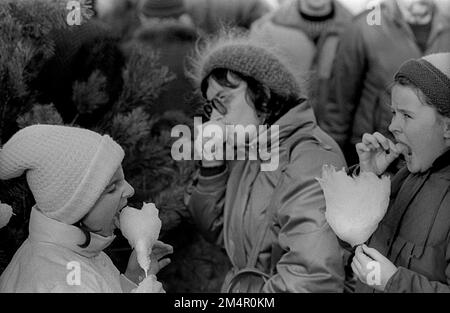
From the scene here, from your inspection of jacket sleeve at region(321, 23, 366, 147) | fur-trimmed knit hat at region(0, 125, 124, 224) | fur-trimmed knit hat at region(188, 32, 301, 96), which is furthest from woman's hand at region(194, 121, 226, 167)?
jacket sleeve at region(321, 23, 366, 147)

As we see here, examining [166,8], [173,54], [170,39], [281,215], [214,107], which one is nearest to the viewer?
[281,215]

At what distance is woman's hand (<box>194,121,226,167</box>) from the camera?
2.02m

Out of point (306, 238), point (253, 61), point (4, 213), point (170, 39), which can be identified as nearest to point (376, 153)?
point (306, 238)

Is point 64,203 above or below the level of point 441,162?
below

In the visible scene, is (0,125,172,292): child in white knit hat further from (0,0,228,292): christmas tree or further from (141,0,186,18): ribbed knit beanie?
(141,0,186,18): ribbed knit beanie

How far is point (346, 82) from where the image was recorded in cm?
304

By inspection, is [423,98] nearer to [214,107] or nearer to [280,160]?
[280,160]

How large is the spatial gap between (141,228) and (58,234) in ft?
0.67

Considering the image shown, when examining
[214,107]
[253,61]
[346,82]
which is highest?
[253,61]

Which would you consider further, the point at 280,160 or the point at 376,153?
the point at 280,160

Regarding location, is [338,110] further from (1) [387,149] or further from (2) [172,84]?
(1) [387,149]

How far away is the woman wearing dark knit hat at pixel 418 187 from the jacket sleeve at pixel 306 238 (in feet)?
0.36

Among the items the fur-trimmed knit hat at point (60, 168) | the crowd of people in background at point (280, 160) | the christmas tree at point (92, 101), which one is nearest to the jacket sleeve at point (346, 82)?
the crowd of people in background at point (280, 160)
